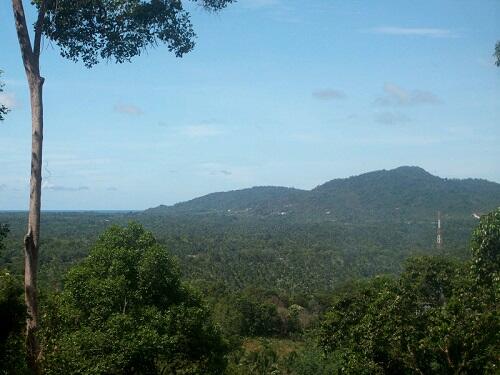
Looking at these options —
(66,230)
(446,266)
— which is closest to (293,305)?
(446,266)

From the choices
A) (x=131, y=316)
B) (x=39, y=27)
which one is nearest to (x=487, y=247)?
(x=131, y=316)

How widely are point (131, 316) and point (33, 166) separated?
475cm

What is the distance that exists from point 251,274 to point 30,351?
7927cm

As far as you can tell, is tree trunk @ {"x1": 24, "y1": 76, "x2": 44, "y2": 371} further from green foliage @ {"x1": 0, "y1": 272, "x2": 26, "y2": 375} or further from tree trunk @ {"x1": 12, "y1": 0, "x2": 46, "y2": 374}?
green foliage @ {"x1": 0, "y1": 272, "x2": 26, "y2": 375}

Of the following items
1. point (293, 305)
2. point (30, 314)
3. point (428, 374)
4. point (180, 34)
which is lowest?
point (293, 305)

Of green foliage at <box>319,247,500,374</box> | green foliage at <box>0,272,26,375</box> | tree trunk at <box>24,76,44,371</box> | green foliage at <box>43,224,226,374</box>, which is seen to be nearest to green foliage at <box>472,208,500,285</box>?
green foliage at <box>319,247,500,374</box>

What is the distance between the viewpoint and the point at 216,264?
90875mm

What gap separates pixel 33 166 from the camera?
652 centimetres

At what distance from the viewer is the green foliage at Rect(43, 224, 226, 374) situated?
9016 mm

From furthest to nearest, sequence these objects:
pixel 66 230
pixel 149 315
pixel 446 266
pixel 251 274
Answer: pixel 66 230
pixel 251 274
pixel 446 266
pixel 149 315

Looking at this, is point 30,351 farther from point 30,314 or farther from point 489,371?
point 489,371

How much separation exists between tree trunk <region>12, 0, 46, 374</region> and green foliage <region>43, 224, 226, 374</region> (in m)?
1.97

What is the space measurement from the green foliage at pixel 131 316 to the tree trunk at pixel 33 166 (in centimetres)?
197

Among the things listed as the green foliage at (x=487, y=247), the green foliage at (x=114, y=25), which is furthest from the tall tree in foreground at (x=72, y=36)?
the green foliage at (x=487, y=247)
